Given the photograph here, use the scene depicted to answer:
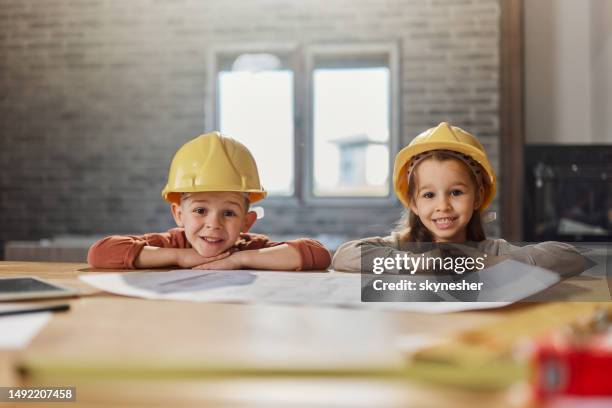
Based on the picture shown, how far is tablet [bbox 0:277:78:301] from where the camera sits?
0.72 meters

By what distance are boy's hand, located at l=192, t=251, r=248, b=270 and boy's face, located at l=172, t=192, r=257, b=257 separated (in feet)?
0.53

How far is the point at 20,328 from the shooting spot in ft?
1.83

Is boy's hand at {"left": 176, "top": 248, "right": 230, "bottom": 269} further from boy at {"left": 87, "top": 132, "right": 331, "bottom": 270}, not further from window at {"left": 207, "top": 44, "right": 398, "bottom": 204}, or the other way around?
window at {"left": 207, "top": 44, "right": 398, "bottom": 204}

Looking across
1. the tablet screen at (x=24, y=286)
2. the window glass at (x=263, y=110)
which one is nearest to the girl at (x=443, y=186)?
the tablet screen at (x=24, y=286)

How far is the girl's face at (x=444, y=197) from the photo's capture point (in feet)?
4.51

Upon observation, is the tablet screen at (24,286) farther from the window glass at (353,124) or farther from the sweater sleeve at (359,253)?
the window glass at (353,124)

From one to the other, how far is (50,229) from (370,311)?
4735 mm

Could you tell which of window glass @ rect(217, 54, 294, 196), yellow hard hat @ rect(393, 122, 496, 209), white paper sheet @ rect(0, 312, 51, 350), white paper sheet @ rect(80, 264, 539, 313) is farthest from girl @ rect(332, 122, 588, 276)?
window glass @ rect(217, 54, 294, 196)

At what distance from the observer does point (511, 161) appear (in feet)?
13.9

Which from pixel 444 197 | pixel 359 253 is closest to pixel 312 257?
pixel 359 253

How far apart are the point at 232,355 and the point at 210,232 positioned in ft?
3.03

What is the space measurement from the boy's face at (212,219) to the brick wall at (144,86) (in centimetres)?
304

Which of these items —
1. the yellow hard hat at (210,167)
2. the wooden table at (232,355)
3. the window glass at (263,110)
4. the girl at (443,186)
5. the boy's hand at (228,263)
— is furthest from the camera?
the window glass at (263,110)

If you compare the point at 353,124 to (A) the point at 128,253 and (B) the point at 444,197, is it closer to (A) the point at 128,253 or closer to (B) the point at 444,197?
(B) the point at 444,197
